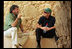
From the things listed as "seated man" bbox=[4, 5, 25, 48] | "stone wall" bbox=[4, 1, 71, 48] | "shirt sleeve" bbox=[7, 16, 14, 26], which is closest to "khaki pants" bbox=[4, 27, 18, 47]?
"seated man" bbox=[4, 5, 25, 48]

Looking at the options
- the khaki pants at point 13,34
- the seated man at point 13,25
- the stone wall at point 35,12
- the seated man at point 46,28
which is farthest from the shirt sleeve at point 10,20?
the stone wall at point 35,12

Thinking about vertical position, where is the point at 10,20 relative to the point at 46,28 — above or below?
above

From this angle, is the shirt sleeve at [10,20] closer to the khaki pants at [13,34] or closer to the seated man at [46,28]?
the khaki pants at [13,34]

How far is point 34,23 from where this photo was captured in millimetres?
5430

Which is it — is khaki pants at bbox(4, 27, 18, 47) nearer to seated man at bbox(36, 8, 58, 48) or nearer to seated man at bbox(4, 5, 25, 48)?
seated man at bbox(4, 5, 25, 48)

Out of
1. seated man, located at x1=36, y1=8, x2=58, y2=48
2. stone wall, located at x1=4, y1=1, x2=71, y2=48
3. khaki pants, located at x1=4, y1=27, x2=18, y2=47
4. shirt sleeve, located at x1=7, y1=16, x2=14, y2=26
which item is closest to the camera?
khaki pants, located at x1=4, y1=27, x2=18, y2=47

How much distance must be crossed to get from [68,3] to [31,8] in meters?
1.32

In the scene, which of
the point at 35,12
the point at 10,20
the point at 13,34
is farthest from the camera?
the point at 35,12

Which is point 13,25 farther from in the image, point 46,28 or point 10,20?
point 46,28

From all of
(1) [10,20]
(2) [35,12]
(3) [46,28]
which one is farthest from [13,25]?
(2) [35,12]

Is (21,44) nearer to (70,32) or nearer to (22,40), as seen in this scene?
(22,40)

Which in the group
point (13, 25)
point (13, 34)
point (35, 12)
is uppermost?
point (35, 12)

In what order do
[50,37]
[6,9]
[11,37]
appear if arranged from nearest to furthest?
[11,37]
[50,37]
[6,9]

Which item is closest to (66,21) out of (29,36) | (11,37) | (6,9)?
(29,36)
